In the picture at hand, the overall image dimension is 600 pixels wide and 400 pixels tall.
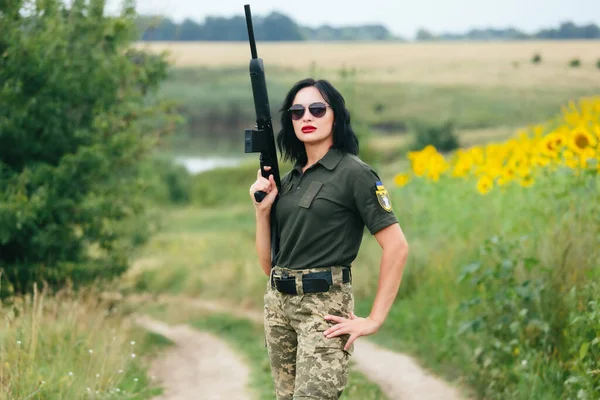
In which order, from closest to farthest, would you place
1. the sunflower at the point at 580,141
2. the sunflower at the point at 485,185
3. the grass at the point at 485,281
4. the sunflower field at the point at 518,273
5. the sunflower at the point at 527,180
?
the sunflower field at the point at 518,273, the grass at the point at 485,281, the sunflower at the point at 580,141, the sunflower at the point at 527,180, the sunflower at the point at 485,185


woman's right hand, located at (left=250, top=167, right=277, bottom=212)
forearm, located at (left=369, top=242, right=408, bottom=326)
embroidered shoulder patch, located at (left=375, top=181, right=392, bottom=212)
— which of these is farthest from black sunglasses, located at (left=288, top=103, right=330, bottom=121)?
forearm, located at (left=369, top=242, right=408, bottom=326)

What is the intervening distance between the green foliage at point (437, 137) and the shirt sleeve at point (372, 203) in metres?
23.0

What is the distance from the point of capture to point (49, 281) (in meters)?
8.62

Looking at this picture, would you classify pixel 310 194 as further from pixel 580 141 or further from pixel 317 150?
pixel 580 141

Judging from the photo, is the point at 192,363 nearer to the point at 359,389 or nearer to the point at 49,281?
the point at 49,281

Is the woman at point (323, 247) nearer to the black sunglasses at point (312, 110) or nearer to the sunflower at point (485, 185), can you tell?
the black sunglasses at point (312, 110)

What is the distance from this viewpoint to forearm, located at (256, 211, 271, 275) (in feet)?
13.0

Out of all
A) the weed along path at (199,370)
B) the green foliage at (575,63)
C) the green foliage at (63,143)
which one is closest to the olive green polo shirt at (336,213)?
the weed along path at (199,370)

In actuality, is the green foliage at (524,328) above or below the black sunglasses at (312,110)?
below

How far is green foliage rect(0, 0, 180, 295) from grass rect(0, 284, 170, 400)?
0.74 metres

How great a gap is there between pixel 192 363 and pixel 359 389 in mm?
2528

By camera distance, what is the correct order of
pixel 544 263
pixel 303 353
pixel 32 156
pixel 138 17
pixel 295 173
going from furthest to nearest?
pixel 138 17 < pixel 32 156 < pixel 544 263 < pixel 295 173 < pixel 303 353

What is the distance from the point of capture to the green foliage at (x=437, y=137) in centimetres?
2678

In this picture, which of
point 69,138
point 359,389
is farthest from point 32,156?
point 359,389
